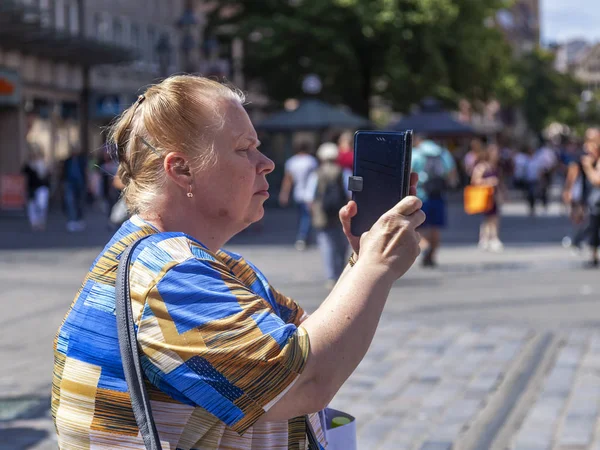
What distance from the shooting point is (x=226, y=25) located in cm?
4378

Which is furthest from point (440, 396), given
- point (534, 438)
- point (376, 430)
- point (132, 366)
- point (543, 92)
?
point (543, 92)

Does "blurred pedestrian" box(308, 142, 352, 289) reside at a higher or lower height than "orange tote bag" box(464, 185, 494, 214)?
higher

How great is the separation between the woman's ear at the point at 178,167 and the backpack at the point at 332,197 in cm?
1008

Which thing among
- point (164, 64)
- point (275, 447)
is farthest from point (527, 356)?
point (164, 64)

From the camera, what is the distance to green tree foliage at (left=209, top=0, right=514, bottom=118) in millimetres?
39500

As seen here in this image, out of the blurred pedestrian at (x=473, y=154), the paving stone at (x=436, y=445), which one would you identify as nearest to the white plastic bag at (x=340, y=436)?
the paving stone at (x=436, y=445)

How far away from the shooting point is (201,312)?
1986mm

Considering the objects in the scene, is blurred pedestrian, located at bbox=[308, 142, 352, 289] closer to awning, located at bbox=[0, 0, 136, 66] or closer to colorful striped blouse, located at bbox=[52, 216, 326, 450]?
colorful striped blouse, located at bbox=[52, 216, 326, 450]

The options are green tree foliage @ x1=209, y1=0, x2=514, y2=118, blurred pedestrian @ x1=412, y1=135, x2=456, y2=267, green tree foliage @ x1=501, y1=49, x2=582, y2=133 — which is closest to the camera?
blurred pedestrian @ x1=412, y1=135, x2=456, y2=267

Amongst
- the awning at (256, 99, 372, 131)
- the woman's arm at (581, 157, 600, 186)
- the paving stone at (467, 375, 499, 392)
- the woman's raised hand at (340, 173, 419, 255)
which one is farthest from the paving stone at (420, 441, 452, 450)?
the awning at (256, 99, 372, 131)

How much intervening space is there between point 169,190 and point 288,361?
0.42m

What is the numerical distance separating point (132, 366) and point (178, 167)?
1.30 ft

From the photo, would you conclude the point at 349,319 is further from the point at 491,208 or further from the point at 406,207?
the point at 491,208

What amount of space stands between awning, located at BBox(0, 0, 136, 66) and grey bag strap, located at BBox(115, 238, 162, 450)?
25.6 meters
